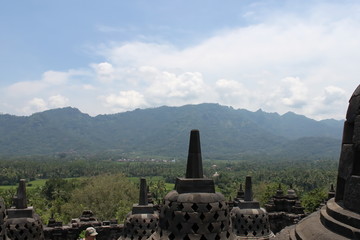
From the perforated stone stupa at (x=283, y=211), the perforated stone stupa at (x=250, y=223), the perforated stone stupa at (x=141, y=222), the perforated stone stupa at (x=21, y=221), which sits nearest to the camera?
the perforated stone stupa at (x=21, y=221)

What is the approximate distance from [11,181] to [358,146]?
115087 mm

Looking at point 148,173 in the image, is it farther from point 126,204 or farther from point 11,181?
point 126,204

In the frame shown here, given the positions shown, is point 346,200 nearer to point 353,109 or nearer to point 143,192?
point 353,109

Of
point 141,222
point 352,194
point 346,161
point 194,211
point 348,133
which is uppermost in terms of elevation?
point 348,133

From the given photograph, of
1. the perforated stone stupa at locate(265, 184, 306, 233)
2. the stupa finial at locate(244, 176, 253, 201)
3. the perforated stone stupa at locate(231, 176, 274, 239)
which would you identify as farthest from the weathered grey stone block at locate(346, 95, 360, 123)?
the perforated stone stupa at locate(265, 184, 306, 233)

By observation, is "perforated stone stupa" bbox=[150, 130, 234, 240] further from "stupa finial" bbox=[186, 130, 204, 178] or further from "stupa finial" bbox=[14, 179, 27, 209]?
"stupa finial" bbox=[14, 179, 27, 209]

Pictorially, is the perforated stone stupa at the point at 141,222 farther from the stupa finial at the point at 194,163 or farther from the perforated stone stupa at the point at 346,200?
the perforated stone stupa at the point at 346,200

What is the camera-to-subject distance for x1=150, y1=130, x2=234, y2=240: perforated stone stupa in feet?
19.0

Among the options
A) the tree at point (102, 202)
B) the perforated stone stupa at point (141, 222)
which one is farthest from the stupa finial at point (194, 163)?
the tree at point (102, 202)

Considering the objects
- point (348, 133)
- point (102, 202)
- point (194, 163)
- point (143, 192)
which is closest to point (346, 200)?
point (348, 133)

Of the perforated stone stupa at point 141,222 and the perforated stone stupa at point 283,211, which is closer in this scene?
the perforated stone stupa at point 141,222

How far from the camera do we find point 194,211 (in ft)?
19.1

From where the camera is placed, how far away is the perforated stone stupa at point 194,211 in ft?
19.0

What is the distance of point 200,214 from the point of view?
582 cm
